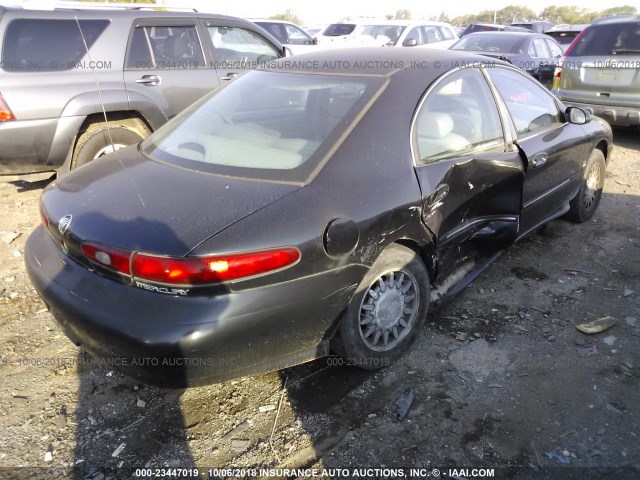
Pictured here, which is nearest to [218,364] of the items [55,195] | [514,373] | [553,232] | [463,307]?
[55,195]

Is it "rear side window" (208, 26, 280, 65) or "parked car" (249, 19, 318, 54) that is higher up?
"rear side window" (208, 26, 280, 65)

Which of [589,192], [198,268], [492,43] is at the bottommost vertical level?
[589,192]

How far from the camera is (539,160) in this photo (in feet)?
12.1

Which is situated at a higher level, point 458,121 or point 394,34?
point 458,121

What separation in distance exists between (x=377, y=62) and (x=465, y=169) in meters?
0.82

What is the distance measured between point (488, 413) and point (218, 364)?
1364 mm

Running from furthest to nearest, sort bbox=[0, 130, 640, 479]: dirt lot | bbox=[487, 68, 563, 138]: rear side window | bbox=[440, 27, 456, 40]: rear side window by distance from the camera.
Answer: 1. bbox=[440, 27, 456, 40]: rear side window
2. bbox=[487, 68, 563, 138]: rear side window
3. bbox=[0, 130, 640, 479]: dirt lot

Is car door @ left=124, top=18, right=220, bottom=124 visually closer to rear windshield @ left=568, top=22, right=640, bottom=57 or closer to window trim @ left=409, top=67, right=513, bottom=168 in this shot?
window trim @ left=409, top=67, right=513, bottom=168

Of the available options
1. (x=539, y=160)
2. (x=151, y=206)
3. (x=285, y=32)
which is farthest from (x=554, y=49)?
(x=151, y=206)

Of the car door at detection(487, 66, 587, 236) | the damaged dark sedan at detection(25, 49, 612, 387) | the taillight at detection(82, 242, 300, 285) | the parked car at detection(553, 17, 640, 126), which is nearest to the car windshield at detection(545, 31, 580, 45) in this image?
the parked car at detection(553, 17, 640, 126)

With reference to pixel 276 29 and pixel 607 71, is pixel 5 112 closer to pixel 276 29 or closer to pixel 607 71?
pixel 607 71

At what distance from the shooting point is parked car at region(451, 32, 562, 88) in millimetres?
9805

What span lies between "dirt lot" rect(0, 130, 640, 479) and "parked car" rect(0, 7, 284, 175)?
1.68 metres

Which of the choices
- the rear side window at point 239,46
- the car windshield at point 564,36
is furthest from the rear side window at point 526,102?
the car windshield at point 564,36
